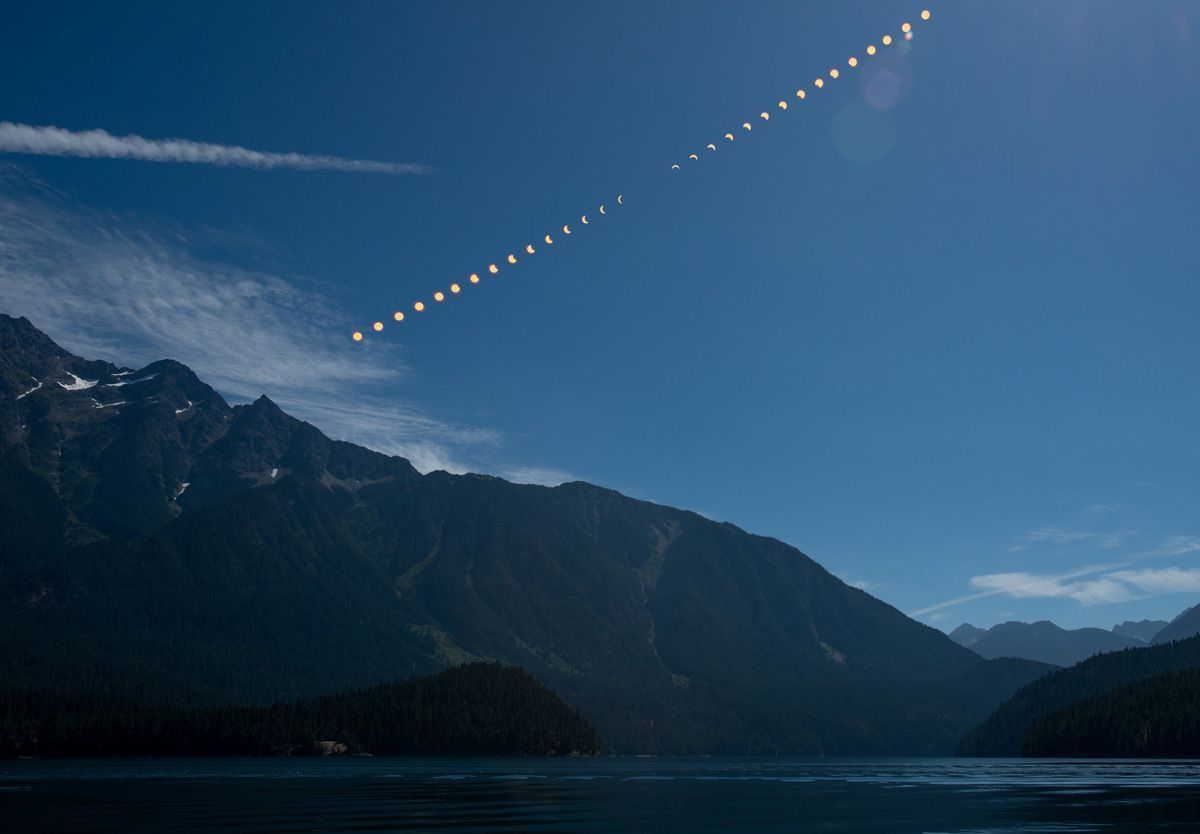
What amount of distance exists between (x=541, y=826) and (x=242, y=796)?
56.7m

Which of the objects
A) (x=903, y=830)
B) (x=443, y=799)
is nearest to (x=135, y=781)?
(x=443, y=799)

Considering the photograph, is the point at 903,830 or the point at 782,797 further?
the point at 782,797

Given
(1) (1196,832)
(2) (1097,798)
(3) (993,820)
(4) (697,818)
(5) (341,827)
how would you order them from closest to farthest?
1. (1) (1196,832)
2. (5) (341,827)
3. (3) (993,820)
4. (4) (697,818)
5. (2) (1097,798)

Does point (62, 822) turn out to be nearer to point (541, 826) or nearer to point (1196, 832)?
point (541, 826)

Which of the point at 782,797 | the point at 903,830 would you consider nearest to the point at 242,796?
the point at 782,797

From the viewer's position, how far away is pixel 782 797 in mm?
137000

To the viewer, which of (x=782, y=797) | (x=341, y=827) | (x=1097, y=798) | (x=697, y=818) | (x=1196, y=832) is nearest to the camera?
(x=1196, y=832)

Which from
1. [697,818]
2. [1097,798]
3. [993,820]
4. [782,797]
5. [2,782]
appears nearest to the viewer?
[993,820]

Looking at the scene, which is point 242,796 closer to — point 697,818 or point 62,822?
point 62,822

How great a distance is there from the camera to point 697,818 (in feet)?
318

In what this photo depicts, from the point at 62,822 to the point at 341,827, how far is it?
23346 mm

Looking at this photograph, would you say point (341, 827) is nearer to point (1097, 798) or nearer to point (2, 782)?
point (1097, 798)

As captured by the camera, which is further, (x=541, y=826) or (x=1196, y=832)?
(x=541, y=826)

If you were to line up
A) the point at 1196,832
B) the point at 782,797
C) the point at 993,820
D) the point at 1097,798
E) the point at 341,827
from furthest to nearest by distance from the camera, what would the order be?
the point at 782,797 < the point at 1097,798 < the point at 993,820 < the point at 341,827 < the point at 1196,832
